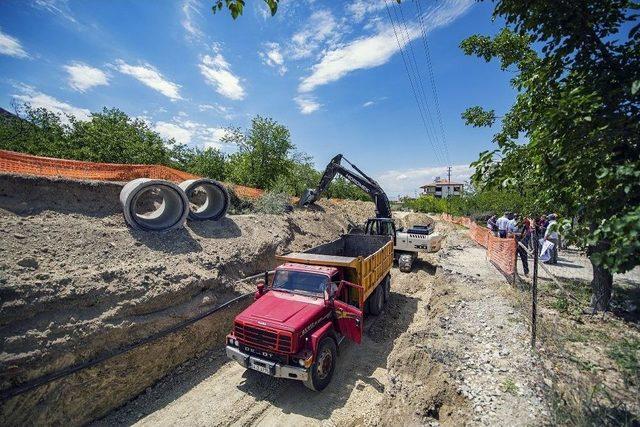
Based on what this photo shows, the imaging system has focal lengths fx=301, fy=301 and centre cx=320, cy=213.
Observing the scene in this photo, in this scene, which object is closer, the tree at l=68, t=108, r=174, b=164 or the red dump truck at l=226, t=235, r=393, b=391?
the red dump truck at l=226, t=235, r=393, b=391

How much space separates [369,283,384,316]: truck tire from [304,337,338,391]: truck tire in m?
2.87

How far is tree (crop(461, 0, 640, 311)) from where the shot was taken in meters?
2.73

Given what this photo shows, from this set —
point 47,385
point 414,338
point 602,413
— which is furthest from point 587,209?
point 47,385

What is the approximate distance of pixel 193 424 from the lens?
515 cm

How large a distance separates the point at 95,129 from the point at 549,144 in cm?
2609

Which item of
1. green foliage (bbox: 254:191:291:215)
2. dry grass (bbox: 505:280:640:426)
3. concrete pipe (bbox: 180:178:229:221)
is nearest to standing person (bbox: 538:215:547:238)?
dry grass (bbox: 505:280:640:426)

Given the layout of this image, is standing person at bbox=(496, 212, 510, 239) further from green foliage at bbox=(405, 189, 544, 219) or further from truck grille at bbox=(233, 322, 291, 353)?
truck grille at bbox=(233, 322, 291, 353)

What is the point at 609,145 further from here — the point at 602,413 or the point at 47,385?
the point at 47,385

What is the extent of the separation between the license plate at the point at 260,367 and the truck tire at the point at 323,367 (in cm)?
74

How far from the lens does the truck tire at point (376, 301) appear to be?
8.78 m

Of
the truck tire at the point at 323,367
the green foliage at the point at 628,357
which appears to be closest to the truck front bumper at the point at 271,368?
the truck tire at the point at 323,367

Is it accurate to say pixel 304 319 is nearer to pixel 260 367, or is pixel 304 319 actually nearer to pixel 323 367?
pixel 323 367

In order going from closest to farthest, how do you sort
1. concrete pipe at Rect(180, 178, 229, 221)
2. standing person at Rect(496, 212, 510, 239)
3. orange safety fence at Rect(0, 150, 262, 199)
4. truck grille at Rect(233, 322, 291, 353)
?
1. truck grille at Rect(233, 322, 291, 353)
2. orange safety fence at Rect(0, 150, 262, 199)
3. concrete pipe at Rect(180, 178, 229, 221)
4. standing person at Rect(496, 212, 510, 239)

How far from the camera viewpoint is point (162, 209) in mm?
10820
